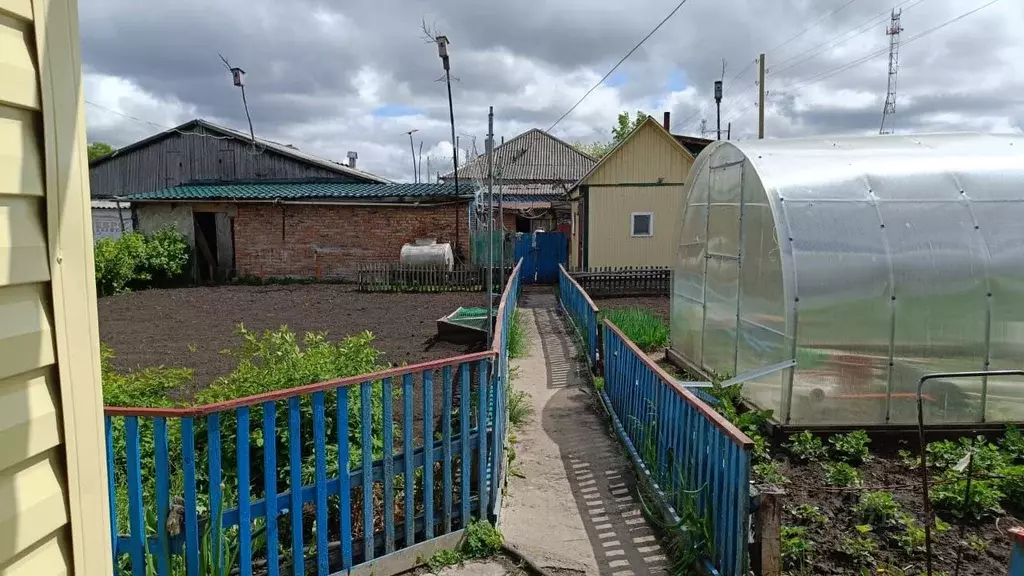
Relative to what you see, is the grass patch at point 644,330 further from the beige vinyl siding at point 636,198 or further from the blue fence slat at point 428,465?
the beige vinyl siding at point 636,198

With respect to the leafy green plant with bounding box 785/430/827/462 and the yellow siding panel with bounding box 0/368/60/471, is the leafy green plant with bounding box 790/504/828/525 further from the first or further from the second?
the yellow siding panel with bounding box 0/368/60/471

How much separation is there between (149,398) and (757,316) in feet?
18.8

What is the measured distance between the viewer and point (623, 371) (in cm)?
715

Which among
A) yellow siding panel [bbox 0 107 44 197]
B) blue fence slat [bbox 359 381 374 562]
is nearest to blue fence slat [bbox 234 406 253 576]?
blue fence slat [bbox 359 381 374 562]

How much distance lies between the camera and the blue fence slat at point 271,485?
11.6 ft

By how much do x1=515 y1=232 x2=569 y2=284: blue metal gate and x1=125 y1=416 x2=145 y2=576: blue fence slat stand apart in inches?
866

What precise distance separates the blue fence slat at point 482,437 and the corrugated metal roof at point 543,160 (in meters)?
39.0

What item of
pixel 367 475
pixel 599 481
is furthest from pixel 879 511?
pixel 367 475

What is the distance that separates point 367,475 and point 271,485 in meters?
0.59

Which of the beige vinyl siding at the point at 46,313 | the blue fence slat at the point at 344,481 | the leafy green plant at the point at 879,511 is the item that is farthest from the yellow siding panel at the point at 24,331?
the leafy green plant at the point at 879,511

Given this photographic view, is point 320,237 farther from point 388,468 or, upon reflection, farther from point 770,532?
point 770,532

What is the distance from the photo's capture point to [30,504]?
5.04 feet

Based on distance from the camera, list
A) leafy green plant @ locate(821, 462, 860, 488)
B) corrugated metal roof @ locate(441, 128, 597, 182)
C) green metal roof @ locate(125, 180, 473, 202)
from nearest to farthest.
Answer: leafy green plant @ locate(821, 462, 860, 488) < green metal roof @ locate(125, 180, 473, 202) < corrugated metal roof @ locate(441, 128, 597, 182)

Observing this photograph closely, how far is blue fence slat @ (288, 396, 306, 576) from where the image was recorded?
3.63 metres
